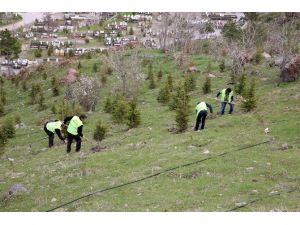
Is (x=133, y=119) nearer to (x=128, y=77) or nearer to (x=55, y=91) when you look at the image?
(x=128, y=77)

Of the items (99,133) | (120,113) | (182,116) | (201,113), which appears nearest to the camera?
(201,113)

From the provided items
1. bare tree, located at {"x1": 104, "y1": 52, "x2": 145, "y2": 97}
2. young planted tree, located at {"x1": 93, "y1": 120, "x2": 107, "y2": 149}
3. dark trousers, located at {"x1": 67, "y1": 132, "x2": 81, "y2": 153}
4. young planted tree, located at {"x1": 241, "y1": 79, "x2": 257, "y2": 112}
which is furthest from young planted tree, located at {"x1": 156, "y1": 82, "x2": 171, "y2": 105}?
dark trousers, located at {"x1": 67, "y1": 132, "x2": 81, "y2": 153}

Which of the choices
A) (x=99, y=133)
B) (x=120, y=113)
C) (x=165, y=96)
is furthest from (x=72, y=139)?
(x=165, y=96)

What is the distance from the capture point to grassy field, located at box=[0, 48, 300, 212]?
13.3m

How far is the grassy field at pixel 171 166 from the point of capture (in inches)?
523

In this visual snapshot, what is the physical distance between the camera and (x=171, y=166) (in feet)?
52.6

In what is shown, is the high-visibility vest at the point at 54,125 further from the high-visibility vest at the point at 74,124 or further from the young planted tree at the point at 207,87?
the young planted tree at the point at 207,87

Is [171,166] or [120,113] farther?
[120,113]

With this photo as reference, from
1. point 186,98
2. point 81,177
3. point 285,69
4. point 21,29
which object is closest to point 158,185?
point 81,177

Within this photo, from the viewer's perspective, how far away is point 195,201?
12.9 metres

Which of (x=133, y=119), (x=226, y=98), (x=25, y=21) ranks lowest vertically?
(x=133, y=119)

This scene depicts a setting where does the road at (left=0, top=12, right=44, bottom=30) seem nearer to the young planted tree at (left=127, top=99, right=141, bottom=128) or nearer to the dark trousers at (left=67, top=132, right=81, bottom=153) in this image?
the young planted tree at (left=127, top=99, right=141, bottom=128)

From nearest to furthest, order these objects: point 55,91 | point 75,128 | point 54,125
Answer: point 75,128, point 54,125, point 55,91

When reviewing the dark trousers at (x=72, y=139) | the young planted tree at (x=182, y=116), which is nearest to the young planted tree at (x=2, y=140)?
the dark trousers at (x=72, y=139)
